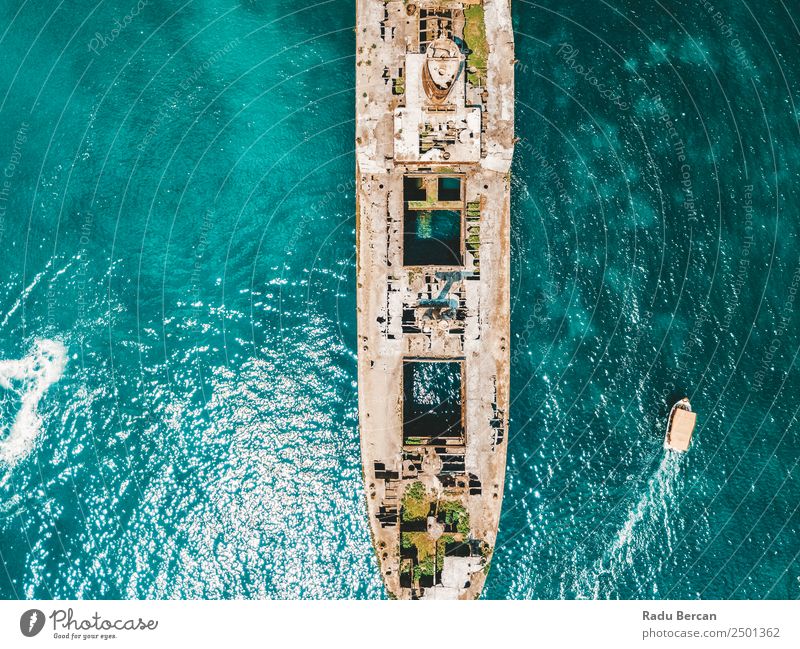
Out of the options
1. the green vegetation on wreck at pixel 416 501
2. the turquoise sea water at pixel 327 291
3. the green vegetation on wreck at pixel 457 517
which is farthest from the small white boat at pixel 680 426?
the green vegetation on wreck at pixel 416 501

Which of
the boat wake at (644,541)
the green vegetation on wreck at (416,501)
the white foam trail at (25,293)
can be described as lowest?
the boat wake at (644,541)

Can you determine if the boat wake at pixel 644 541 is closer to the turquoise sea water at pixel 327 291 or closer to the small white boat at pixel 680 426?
the turquoise sea water at pixel 327 291

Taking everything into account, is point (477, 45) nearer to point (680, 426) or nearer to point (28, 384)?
point (680, 426)

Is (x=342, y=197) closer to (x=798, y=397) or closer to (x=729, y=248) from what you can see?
(x=729, y=248)

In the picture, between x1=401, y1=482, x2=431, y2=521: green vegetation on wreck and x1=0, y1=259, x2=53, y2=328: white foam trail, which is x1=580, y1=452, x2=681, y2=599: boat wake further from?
x1=0, y1=259, x2=53, y2=328: white foam trail

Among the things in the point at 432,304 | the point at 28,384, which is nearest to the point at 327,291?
the point at 432,304

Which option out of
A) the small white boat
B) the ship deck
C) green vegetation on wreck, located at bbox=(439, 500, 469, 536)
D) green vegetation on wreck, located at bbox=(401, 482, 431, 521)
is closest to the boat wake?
the small white boat
